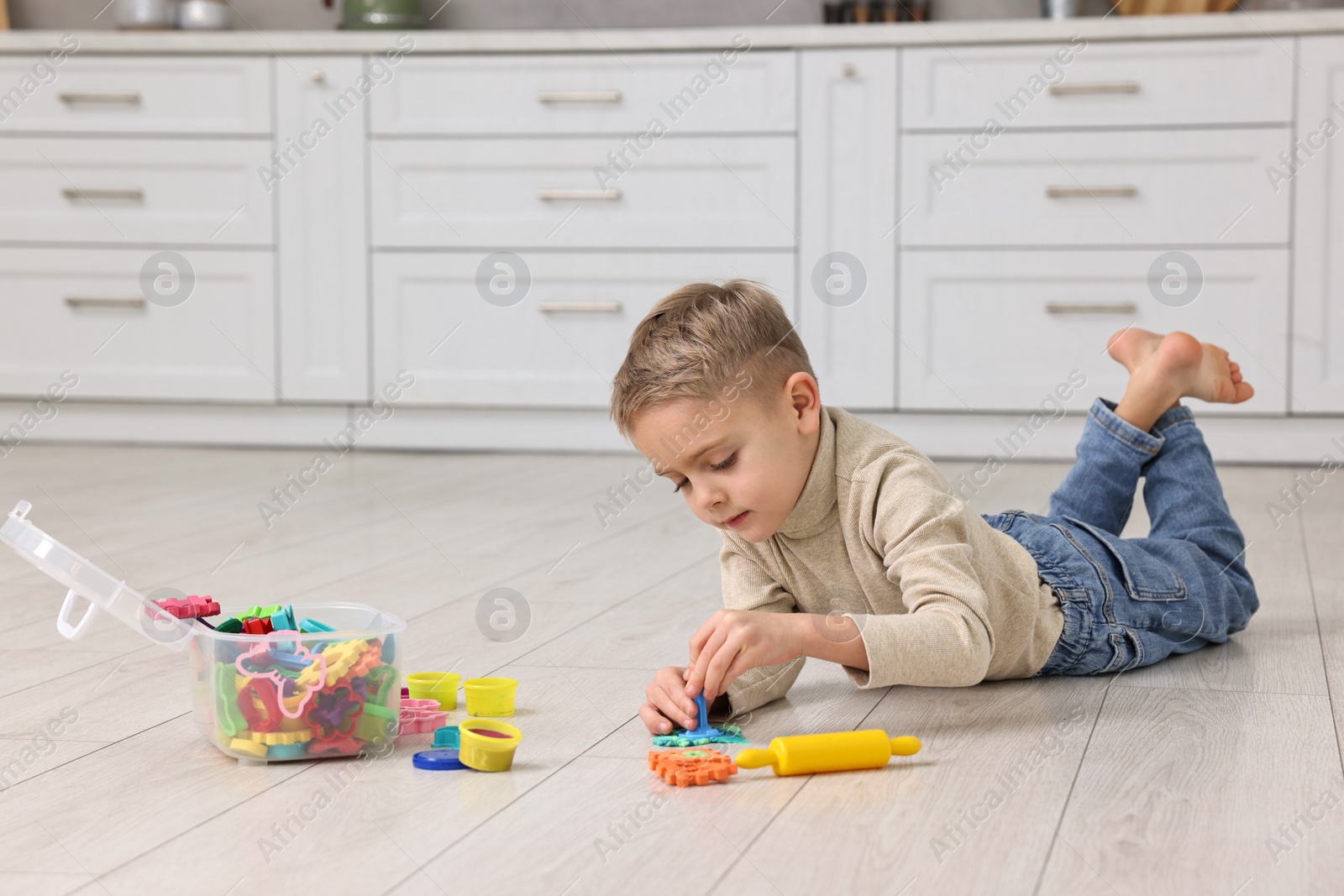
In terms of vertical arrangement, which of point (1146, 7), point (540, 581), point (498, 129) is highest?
point (1146, 7)

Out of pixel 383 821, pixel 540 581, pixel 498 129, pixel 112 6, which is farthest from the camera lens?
pixel 112 6

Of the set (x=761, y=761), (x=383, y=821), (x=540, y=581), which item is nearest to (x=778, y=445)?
(x=761, y=761)

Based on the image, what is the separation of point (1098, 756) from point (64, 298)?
8.51ft

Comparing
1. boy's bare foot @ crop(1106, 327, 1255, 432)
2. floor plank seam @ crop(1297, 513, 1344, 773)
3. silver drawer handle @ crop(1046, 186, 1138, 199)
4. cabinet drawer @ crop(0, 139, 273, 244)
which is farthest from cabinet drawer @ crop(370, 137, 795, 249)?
boy's bare foot @ crop(1106, 327, 1255, 432)

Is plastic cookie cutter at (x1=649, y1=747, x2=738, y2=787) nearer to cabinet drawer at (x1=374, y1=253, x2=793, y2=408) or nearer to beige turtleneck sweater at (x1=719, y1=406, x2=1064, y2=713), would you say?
beige turtleneck sweater at (x1=719, y1=406, x2=1064, y2=713)

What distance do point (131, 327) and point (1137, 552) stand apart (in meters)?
2.32

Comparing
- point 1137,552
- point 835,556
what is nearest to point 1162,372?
point 1137,552

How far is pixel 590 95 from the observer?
2.73 metres

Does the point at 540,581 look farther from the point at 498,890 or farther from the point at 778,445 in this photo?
the point at 498,890

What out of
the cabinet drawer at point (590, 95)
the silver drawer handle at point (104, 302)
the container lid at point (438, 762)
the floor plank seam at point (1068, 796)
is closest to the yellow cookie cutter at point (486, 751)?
the container lid at point (438, 762)

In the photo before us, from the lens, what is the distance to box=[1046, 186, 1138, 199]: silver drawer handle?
8.46 feet

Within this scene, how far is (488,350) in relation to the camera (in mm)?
2822

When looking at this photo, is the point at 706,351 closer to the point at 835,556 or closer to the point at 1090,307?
the point at 835,556

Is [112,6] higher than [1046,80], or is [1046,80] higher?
[112,6]
